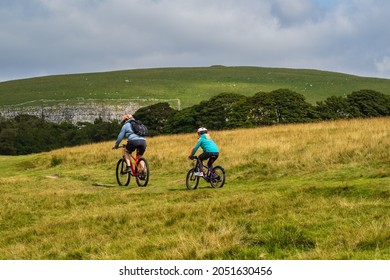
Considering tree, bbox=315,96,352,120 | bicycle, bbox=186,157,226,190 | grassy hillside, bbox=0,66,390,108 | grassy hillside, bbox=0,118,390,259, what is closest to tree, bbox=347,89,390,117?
tree, bbox=315,96,352,120

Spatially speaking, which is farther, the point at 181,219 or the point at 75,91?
the point at 75,91

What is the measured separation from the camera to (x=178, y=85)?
5635 inches

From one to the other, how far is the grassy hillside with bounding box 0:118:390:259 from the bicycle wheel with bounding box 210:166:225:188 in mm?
562

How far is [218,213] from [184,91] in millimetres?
123631

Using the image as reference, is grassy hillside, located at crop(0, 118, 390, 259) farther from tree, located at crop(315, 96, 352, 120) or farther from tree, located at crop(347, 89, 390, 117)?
tree, located at crop(347, 89, 390, 117)

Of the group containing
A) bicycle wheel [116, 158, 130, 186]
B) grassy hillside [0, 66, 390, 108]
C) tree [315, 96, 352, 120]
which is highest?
grassy hillside [0, 66, 390, 108]

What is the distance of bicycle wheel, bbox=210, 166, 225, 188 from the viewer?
18234 mm

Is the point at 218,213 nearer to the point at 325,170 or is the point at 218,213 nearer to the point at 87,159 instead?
the point at 325,170

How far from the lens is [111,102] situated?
125625 mm

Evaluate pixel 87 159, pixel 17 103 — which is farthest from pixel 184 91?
pixel 87 159

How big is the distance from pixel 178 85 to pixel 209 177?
126125mm

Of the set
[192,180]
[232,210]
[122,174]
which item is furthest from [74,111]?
[232,210]

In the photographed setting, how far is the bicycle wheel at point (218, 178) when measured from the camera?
18234 millimetres

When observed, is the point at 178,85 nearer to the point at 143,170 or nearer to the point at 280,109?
the point at 280,109
